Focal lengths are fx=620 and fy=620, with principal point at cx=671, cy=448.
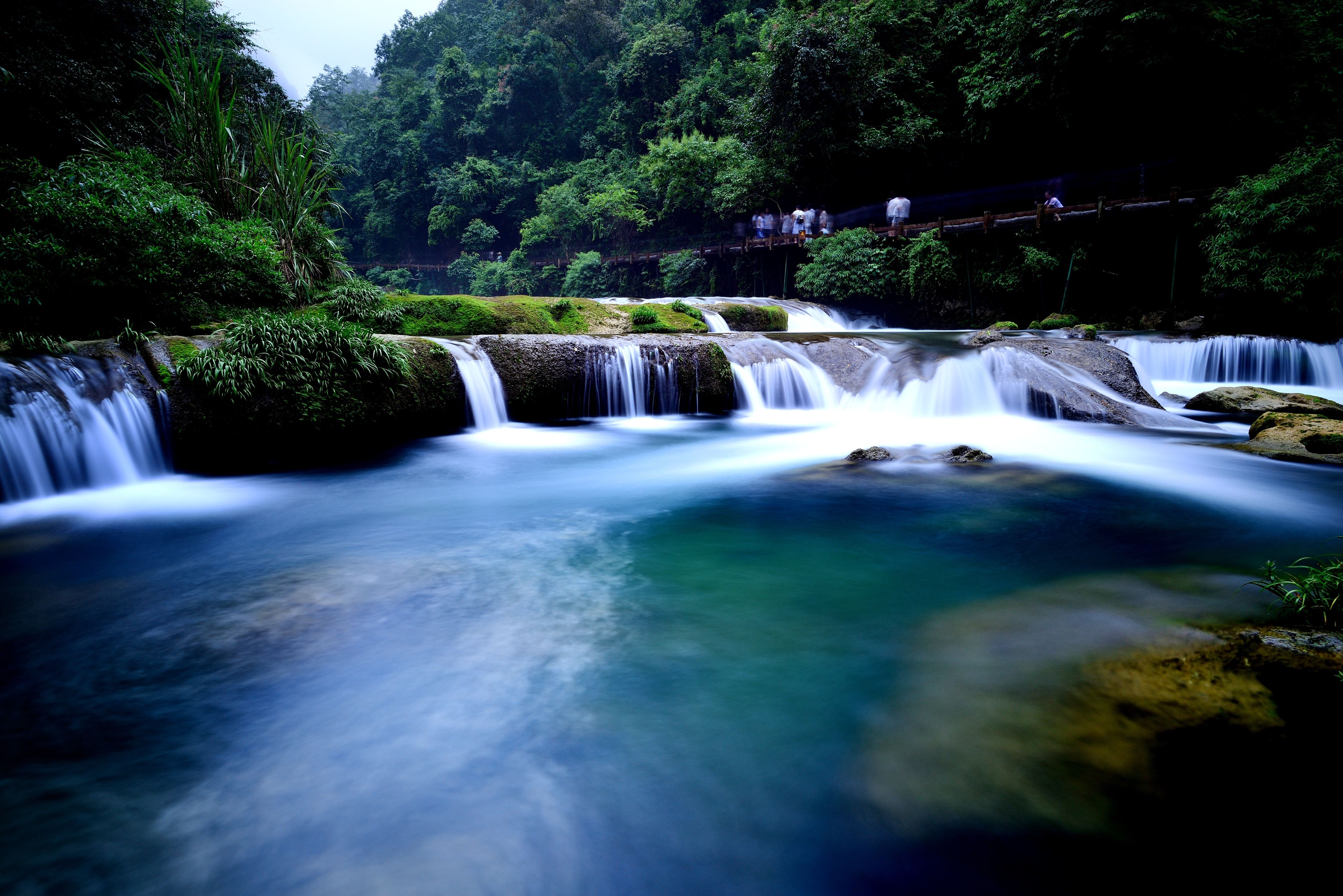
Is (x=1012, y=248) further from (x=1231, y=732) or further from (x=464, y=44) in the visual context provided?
(x=464, y=44)

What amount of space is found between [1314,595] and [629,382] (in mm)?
8058

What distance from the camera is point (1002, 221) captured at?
17.4 metres

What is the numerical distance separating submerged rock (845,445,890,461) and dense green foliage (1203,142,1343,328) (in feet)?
31.9

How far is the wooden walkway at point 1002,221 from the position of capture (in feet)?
48.9

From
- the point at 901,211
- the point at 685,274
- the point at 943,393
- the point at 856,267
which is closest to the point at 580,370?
the point at 943,393

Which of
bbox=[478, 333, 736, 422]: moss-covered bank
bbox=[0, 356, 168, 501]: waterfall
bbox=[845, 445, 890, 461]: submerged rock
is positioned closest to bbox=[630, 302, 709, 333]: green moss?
bbox=[478, 333, 736, 422]: moss-covered bank

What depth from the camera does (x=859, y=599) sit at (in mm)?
3645

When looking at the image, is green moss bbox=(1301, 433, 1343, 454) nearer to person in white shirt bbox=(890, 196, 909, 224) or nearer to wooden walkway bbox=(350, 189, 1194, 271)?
wooden walkway bbox=(350, 189, 1194, 271)

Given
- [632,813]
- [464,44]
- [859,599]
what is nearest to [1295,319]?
[859,599]

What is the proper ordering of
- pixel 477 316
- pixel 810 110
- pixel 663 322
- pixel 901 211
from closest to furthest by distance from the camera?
pixel 477 316, pixel 663 322, pixel 901 211, pixel 810 110

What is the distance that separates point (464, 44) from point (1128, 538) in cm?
7823

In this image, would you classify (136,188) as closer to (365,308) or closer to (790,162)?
(365,308)

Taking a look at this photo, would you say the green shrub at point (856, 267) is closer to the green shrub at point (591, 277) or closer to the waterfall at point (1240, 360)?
the waterfall at point (1240, 360)

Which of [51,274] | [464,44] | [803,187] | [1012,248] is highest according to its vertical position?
[464,44]
